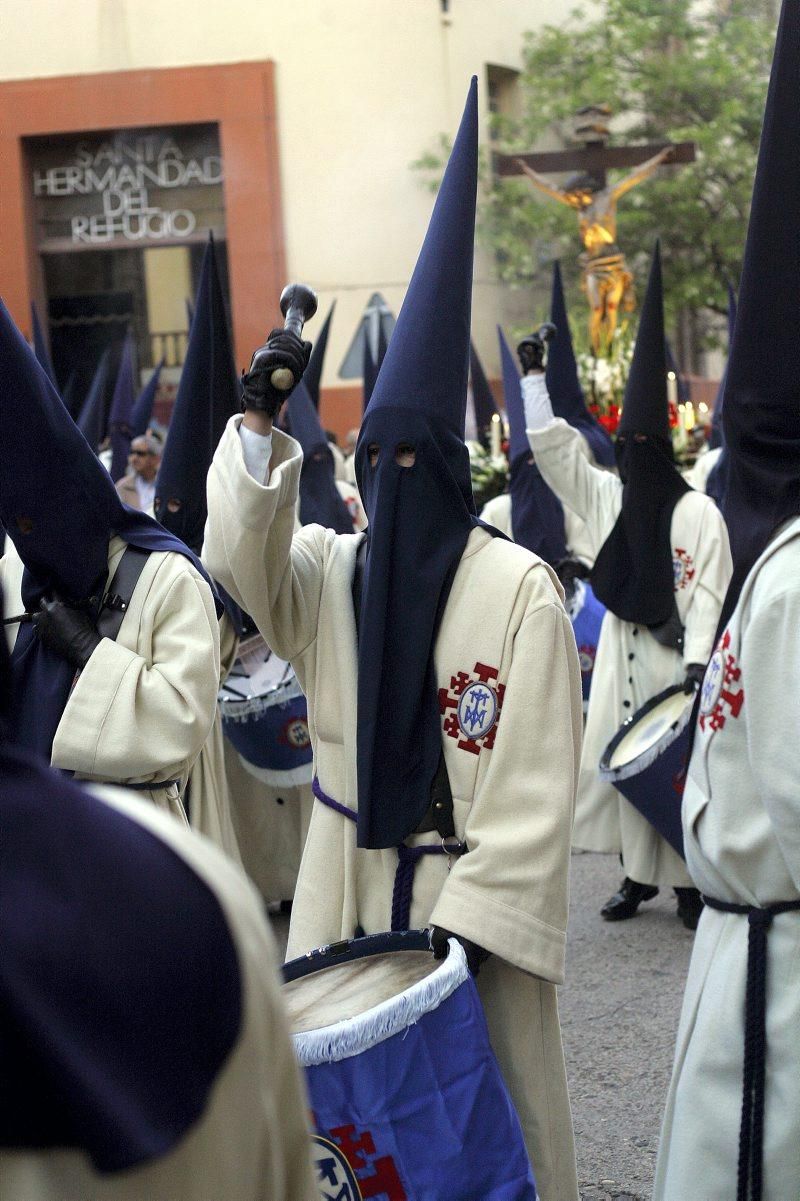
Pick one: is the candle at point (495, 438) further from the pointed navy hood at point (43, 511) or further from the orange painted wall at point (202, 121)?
the orange painted wall at point (202, 121)

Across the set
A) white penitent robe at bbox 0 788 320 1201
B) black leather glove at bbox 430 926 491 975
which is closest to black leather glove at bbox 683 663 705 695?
black leather glove at bbox 430 926 491 975

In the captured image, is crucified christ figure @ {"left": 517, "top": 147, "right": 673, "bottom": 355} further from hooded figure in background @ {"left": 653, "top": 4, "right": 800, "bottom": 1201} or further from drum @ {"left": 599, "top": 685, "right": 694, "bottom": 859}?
hooded figure in background @ {"left": 653, "top": 4, "right": 800, "bottom": 1201}


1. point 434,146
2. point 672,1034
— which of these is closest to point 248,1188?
point 672,1034

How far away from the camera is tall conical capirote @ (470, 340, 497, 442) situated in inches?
516

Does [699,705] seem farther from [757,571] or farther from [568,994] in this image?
[568,994]

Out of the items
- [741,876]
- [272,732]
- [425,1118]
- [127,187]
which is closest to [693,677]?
[272,732]

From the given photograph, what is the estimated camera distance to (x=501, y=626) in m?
3.22

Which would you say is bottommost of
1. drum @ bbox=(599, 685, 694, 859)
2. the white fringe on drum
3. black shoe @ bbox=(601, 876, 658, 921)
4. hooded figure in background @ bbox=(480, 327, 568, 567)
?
black shoe @ bbox=(601, 876, 658, 921)

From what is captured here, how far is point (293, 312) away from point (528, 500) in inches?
234

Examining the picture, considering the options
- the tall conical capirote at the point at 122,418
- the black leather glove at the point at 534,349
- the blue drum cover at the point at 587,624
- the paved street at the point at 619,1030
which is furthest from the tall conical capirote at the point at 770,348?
the tall conical capirote at the point at 122,418

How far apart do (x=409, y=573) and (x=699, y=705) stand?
27.0 inches

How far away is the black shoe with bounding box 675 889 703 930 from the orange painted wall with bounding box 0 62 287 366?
17115mm

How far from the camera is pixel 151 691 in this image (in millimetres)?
3631

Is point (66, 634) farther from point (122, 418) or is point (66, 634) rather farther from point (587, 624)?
point (122, 418)
